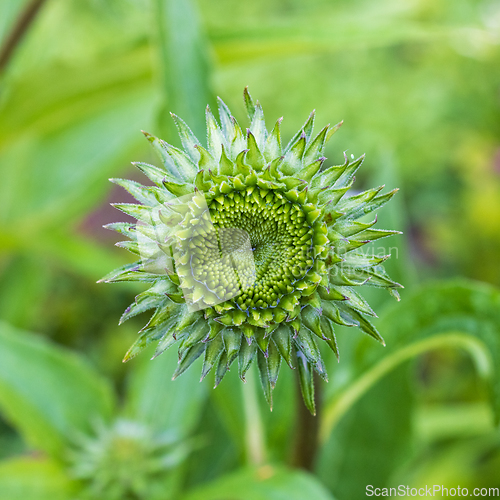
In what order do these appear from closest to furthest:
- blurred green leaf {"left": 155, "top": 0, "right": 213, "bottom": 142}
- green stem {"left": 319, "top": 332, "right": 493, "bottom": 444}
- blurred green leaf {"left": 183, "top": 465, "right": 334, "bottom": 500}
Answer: blurred green leaf {"left": 183, "top": 465, "right": 334, "bottom": 500} < green stem {"left": 319, "top": 332, "right": 493, "bottom": 444} < blurred green leaf {"left": 155, "top": 0, "right": 213, "bottom": 142}

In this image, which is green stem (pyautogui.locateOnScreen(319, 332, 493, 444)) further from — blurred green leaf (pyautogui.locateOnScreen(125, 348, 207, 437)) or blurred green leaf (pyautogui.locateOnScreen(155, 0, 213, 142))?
blurred green leaf (pyautogui.locateOnScreen(155, 0, 213, 142))

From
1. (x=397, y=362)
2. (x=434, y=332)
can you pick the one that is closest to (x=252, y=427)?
(x=397, y=362)

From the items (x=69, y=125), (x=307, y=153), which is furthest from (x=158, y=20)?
(x=69, y=125)

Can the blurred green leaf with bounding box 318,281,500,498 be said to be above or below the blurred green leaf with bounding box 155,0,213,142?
below

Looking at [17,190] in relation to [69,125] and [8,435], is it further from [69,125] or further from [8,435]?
[8,435]

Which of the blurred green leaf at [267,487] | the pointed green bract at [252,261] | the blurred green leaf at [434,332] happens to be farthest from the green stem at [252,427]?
the pointed green bract at [252,261]

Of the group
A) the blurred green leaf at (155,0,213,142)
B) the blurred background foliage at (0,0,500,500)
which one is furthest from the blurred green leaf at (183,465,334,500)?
the blurred green leaf at (155,0,213,142)

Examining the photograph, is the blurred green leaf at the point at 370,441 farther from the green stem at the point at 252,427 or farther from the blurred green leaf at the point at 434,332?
the green stem at the point at 252,427
